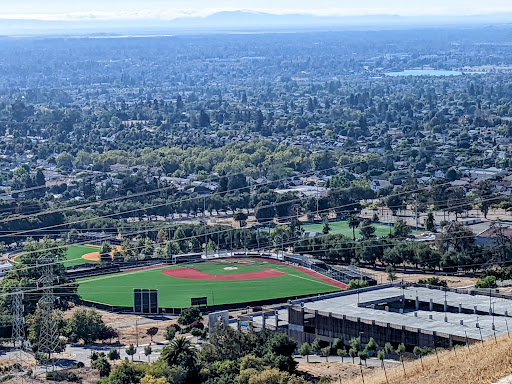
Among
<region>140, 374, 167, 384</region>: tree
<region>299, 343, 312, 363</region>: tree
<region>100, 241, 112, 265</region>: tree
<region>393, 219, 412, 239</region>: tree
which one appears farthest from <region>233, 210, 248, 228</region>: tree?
<region>140, 374, 167, 384</region>: tree

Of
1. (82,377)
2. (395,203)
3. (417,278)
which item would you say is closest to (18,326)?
(82,377)

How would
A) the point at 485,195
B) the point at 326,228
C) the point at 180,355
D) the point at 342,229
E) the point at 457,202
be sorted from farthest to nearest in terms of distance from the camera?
the point at 485,195 → the point at 457,202 → the point at 342,229 → the point at 326,228 → the point at 180,355

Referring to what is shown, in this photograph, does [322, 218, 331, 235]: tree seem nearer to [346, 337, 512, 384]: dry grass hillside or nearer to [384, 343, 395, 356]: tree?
[384, 343, 395, 356]: tree

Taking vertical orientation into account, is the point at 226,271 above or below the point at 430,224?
above

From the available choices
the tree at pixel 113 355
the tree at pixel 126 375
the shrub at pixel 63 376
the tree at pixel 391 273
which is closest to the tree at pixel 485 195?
the tree at pixel 391 273

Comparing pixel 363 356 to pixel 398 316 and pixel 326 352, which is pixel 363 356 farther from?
pixel 398 316

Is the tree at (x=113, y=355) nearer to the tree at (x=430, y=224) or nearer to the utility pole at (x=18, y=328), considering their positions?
the utility pole at (x=18, y=328)
